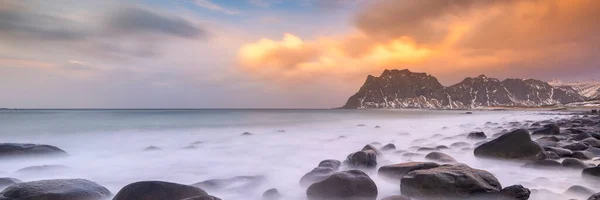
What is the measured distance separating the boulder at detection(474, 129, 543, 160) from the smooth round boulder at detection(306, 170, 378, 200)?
4.89m

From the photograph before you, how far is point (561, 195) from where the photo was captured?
4.95 m

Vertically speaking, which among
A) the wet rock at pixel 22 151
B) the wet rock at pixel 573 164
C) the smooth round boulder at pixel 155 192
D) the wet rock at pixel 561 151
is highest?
the wet rock at pixel 561 151

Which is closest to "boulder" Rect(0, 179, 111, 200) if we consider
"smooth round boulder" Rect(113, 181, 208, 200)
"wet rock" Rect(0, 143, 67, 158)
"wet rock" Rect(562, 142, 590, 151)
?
"smooth round boulder" Rect(113, 181, 208, 200)

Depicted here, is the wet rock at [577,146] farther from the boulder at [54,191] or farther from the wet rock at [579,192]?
the boulder at [54,191]

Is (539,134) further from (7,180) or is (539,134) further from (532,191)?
(7,180)

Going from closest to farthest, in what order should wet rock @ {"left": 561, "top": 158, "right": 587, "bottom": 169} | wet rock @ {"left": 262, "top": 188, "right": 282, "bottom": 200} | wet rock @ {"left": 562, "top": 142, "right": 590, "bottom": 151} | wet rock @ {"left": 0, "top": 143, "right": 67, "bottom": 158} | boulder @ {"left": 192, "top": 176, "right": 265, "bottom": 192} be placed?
wet rock @ {"left": 262, "top": 188, "right": 282, "bottom": 200} < boulder @ {"left": 192, "top": 176, "right": 265, "bottom": 192} < wet rock @ {"left": 561, "top": 158, "right": 587, "bottom": 169} < wet rock @ {"left": 562, "top": 142, "right": 590, "bottom": 151} < wet rock @ {"left": 0, "top": 143, "right": 67, "bottom": 158}

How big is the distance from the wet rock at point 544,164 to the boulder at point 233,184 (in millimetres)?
5747

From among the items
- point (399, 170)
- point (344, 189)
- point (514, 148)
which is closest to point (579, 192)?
point (399, 170)

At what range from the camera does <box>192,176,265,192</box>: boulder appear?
19.8 ft

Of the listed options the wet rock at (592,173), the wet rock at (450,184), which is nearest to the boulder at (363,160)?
the wet rock at (450,184)

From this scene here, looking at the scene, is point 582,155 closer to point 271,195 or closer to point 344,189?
point 344,189

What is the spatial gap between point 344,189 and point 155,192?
2.69 meters

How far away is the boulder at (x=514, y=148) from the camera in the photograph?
778cm

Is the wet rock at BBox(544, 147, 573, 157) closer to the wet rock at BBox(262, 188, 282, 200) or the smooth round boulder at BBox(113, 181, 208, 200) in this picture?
the wet rock at BBox(262, 188, 282, 200)
